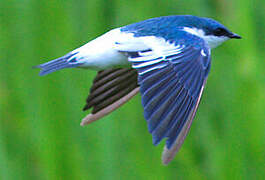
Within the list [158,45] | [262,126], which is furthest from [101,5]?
[262,126]

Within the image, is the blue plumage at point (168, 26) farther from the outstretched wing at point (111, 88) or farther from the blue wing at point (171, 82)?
the outstretched wing at point (111, 88)

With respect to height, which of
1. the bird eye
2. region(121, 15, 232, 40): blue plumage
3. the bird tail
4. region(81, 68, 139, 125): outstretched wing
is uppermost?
region(121, 15, 232, 40): blue plumage

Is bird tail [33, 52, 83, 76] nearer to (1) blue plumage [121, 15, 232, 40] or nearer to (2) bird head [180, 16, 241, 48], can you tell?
(1) blue plumage [121, 15, 232, 40]

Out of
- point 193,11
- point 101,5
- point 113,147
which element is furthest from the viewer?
point 193,11

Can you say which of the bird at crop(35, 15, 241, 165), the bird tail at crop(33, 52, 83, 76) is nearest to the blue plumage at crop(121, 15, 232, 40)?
the bird at crop(35, 15, 241, 165)

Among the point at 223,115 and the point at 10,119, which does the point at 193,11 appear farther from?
the point at 10,119

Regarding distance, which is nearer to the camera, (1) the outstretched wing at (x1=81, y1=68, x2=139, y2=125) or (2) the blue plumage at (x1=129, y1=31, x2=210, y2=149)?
(2) the blue plumage at (x1=129, y1=31, x2=210, y2=149)

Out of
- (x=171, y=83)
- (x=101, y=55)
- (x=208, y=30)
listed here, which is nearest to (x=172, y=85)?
(x=171, y=83)

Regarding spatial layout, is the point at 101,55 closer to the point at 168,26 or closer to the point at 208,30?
the point at 168,26
